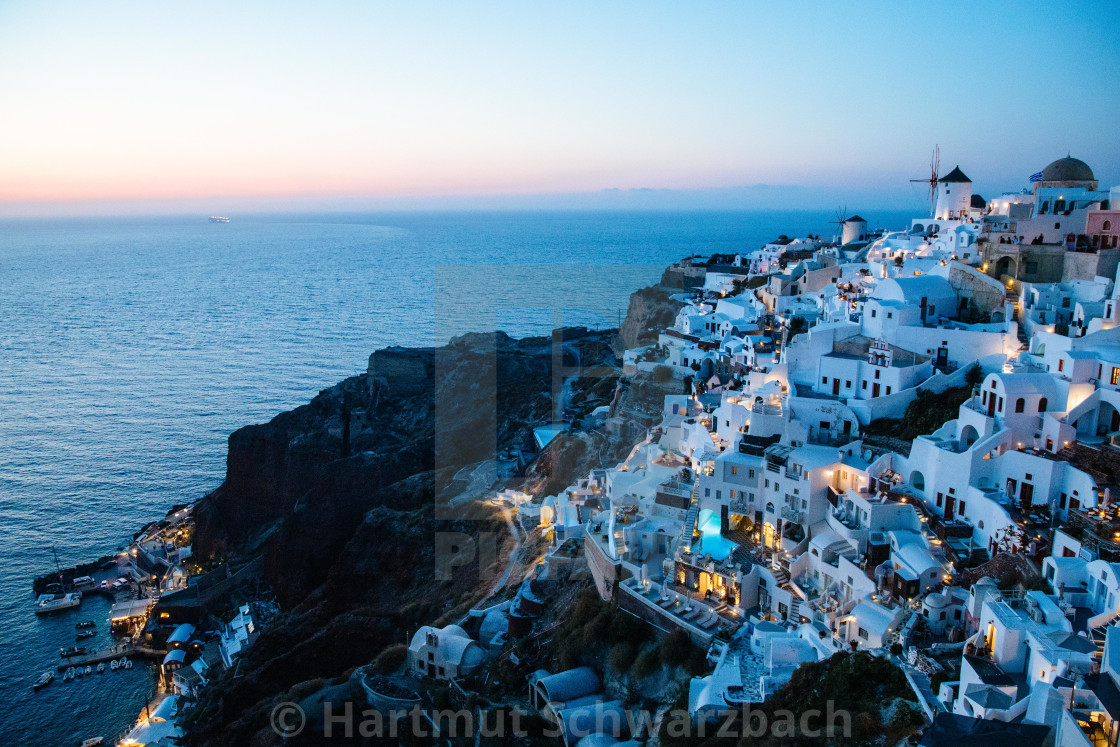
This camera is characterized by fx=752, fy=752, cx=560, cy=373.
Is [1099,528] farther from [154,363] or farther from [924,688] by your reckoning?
[154,363]

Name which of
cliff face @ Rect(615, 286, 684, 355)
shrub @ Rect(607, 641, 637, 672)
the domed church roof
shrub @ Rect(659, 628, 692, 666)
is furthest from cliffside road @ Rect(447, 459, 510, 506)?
the domed church roof

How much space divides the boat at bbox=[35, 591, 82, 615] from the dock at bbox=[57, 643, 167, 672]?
461 centimetres

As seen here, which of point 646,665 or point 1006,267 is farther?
point 1006,267

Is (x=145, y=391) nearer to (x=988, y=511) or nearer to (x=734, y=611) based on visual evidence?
(x=734, y=611)

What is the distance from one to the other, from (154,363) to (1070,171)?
80.0 metres

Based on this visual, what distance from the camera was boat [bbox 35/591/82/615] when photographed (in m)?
37.8

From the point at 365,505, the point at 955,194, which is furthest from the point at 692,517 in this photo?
the point at 955,194

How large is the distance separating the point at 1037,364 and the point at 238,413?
58.0 meters

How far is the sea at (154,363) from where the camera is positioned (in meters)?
36.6

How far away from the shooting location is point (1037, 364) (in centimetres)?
2361

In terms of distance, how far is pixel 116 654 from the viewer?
35.0 m

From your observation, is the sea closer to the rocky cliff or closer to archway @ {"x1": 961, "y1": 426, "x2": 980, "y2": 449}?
the rocky cliff

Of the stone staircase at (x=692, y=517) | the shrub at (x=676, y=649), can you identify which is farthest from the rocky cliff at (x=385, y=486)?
the shrub at (x=676, y=649)

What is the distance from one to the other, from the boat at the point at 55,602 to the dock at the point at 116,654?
4.61 m
